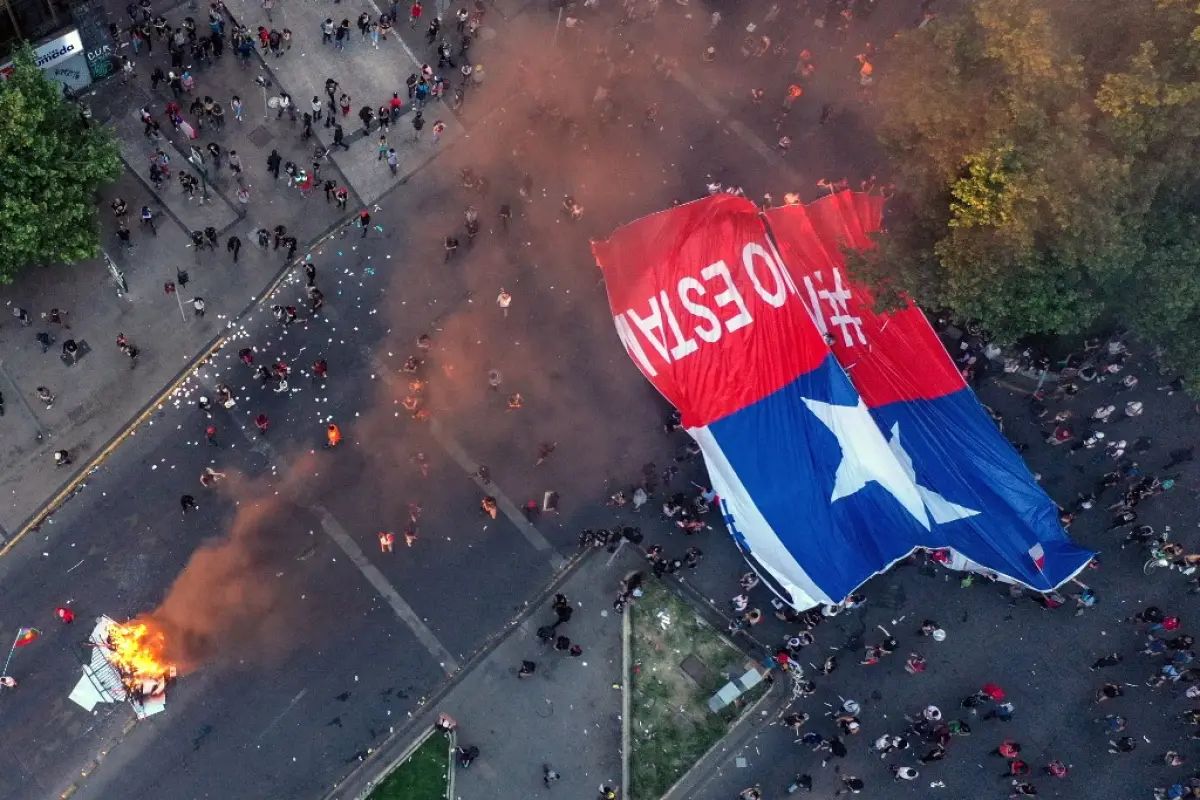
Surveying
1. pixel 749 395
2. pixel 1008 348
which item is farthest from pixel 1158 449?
pixel 749 395

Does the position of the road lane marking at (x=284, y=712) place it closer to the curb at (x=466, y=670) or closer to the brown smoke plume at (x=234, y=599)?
the brown smoke plume at (x=234, y=599)

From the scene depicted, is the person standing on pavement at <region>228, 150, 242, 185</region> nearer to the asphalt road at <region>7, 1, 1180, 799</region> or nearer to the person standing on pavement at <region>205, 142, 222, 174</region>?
the person standing on pavement at <region>205, 142, 222, 174</region>

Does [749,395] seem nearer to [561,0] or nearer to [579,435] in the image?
[579,435]

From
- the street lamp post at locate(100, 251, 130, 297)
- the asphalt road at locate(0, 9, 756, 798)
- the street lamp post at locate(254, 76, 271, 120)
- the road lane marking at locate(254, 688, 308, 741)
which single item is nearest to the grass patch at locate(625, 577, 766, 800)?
the asphalt road at locate(0, 9, 756, 798)

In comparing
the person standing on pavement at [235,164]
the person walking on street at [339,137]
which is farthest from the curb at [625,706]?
the person standing on pavement at [235,164]

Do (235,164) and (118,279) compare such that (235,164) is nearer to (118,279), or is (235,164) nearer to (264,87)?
(264,87)

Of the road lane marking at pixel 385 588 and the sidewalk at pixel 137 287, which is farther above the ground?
the sidewalk at pixel 137 287
